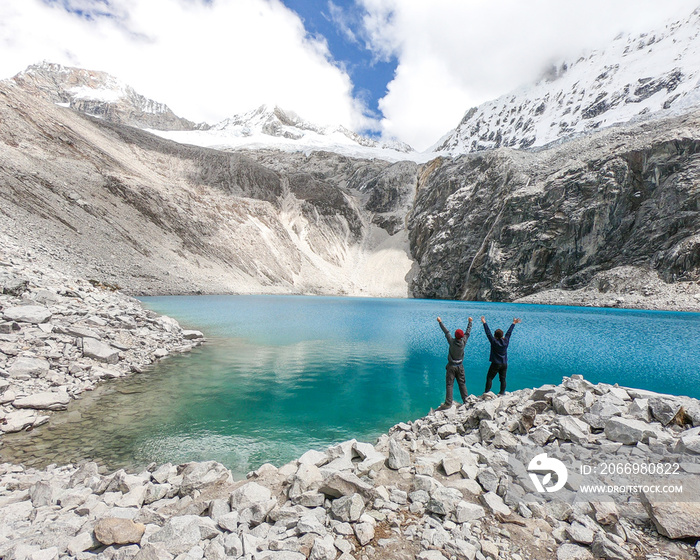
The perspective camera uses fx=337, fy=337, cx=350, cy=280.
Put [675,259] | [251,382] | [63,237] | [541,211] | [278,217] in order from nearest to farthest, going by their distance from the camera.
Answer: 1. [251,382]
2. [63,237]
3. [675,259]
4. [541,211]
5. [278,217]

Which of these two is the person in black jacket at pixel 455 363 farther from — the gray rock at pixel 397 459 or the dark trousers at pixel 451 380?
the gray rock at pixel 397 459

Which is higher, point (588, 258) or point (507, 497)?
point (588, 258)

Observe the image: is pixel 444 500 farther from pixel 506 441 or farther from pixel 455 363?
pixel 455 363

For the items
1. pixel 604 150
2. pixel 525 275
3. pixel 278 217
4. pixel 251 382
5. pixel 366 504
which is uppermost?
pixel 604 150

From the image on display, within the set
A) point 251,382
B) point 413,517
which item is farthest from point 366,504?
point 251,382

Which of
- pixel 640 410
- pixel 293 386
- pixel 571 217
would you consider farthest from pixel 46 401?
pixel 571 217

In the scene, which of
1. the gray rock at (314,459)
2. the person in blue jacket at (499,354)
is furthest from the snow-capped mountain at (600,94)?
the gray rock at (314,459)

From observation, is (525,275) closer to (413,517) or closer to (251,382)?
(251,382)
